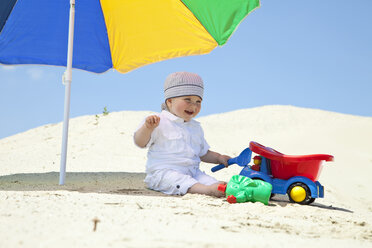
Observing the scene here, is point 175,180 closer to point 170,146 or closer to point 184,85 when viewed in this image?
point 170,146

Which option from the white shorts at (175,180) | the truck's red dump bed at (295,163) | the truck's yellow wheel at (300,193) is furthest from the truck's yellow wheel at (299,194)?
the white shorts at (175,180)

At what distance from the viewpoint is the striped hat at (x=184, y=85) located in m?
3.13

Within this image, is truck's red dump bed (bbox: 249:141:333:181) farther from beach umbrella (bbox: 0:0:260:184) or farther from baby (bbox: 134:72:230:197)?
beach umbrella (bbox: 0:0:260:184)

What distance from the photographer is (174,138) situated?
3.17m

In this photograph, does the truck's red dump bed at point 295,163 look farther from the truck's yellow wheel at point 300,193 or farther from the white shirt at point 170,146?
the white shirt at point 170,146

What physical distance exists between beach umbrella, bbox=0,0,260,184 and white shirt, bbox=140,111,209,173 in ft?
2.81

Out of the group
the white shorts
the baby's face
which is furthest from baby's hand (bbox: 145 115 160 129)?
the white shorts

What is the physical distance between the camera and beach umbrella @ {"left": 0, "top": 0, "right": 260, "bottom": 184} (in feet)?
11.6

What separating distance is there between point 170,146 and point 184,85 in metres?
0.52

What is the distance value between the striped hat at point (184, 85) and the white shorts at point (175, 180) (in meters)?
0.64

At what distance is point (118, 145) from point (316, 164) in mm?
3680

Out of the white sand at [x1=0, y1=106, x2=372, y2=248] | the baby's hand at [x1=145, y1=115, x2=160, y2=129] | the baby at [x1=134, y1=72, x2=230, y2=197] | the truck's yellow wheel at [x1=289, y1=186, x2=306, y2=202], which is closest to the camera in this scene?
the white sand at [x1=0, y1=106, x2=372, y2=248]

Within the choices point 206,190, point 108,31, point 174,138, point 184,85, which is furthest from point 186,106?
point 108,31

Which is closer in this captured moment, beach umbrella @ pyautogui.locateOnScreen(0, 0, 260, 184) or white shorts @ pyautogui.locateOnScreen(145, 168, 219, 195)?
white shorts @ pyautogui.locateOnScreen(145, 168, 219, 195)
